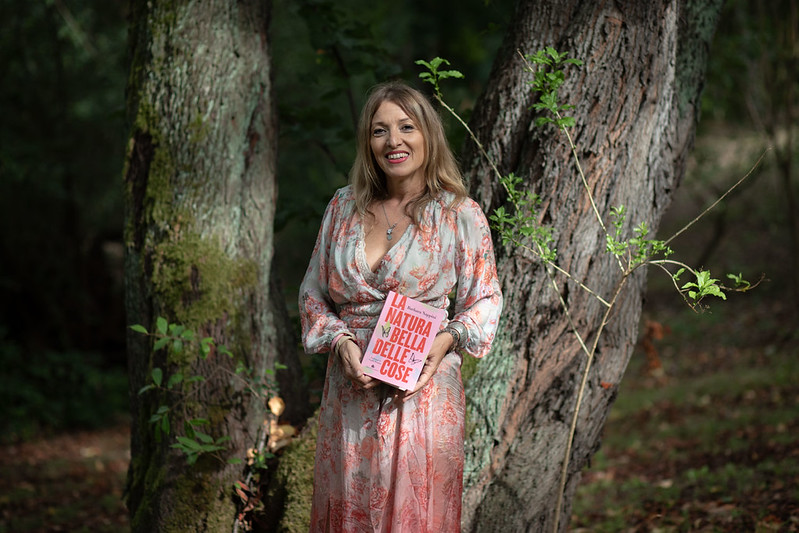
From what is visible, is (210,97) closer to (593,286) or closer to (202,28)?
(202,28)

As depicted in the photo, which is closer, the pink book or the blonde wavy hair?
the pink book

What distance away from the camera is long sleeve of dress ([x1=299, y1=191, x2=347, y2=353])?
2379 millimetres

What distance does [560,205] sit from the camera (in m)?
2.90

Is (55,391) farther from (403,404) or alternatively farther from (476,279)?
(476,279)

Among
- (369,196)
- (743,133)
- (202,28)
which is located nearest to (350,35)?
(202,28)

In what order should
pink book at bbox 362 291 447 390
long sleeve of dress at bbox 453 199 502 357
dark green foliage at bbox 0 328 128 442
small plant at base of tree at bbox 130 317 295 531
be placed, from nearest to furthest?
pink book at bbox 362 291 447 390 < long sleeve of dress at bbox 453 199 502 357 < small plant at base of tree at bbox 130 317 295 531 < dark green foliage at bbox 0 328 128 442

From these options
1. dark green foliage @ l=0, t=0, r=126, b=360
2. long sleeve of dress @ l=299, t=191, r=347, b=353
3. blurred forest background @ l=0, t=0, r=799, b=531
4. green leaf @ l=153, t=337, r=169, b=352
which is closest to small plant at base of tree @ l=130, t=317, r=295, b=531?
green leaf @ l=153, t=337, r=169, b=352

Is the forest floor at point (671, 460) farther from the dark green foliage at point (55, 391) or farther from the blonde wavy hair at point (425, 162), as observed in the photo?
the blonde wavy hair at point (425, 162)

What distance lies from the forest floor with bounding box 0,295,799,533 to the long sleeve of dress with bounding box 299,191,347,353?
161 cm

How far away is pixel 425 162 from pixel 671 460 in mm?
4563

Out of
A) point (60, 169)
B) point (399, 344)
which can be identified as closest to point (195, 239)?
point (399, 344)

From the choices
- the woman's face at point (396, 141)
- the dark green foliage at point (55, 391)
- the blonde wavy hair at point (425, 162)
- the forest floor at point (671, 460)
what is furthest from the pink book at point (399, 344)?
the dark green foliage at point (55, 391)

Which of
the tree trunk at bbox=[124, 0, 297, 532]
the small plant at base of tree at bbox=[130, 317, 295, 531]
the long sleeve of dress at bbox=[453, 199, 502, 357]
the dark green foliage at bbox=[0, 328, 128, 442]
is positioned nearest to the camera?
the long sleeve of dress at bbox=[453, 199, 502, 357]

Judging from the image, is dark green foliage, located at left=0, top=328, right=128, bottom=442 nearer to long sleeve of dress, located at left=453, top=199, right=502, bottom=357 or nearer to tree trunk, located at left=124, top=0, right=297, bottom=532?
tree trunk, located at left=124, top=0, right=297, bottom=532
